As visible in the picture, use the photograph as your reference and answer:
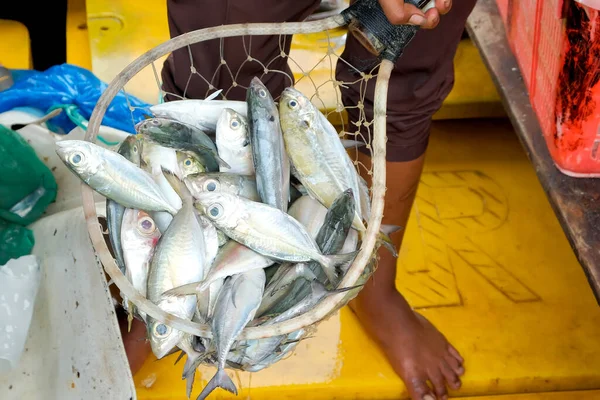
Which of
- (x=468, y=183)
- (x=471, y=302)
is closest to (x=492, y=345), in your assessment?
(x=471, y=302)

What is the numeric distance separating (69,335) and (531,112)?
1.50 meters

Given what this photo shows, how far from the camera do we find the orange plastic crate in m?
1.43

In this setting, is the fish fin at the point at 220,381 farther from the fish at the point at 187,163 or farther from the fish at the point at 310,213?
the fish at the point at 187,163

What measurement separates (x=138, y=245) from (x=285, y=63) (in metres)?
0.64

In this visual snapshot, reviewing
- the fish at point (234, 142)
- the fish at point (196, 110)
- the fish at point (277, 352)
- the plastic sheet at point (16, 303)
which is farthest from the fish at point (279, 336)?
the plastic sheet at point (16, 303)

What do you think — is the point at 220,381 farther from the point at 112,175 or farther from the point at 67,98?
the point at 67,98

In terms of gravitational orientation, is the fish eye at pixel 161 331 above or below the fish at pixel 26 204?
above

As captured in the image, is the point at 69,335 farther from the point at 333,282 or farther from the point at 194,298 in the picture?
the point at 333,282

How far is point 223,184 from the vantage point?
46.9 inches

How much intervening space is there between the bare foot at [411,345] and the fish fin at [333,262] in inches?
28.3

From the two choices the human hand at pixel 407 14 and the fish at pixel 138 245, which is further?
the fish at pixel 138 245

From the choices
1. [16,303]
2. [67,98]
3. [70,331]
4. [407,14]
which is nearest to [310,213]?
[407,14]

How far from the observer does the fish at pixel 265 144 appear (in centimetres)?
117

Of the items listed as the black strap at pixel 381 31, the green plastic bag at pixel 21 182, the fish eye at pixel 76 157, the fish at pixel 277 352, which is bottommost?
the green plastic bag at pixel 21 182
